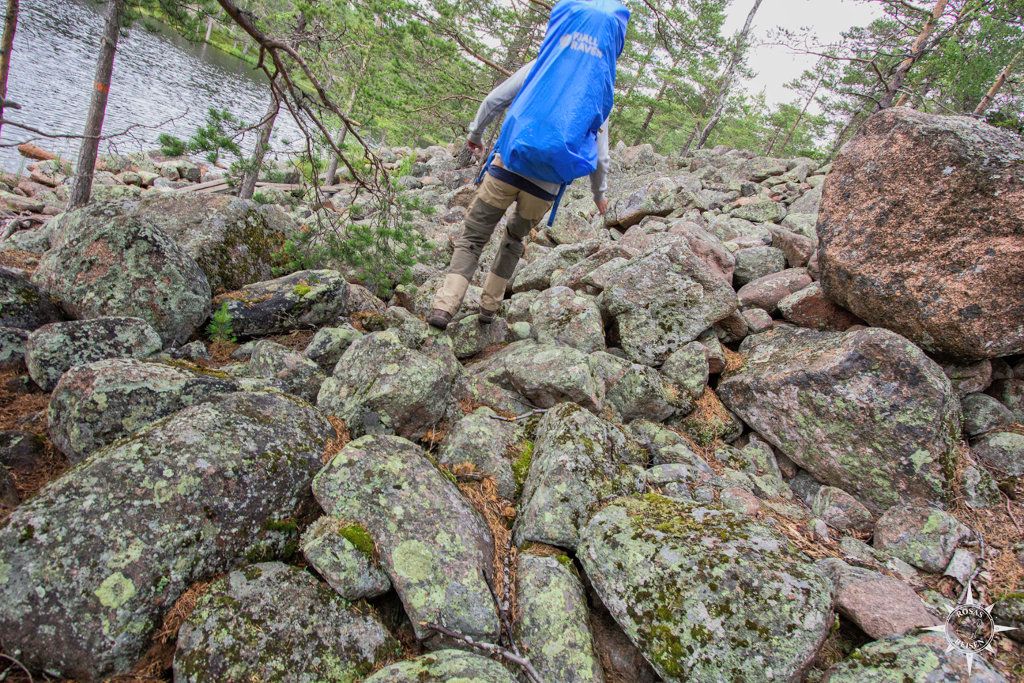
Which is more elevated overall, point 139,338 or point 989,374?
point 989,374

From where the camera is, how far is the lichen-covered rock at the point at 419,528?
110 inches

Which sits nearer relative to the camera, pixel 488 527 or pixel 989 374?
pixel 488 527

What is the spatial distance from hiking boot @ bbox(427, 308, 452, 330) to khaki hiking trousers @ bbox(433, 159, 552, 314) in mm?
48

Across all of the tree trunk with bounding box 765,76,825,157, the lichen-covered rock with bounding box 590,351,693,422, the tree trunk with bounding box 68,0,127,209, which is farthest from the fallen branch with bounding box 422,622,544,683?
the tree trunk with bounding box 765,76,825,157

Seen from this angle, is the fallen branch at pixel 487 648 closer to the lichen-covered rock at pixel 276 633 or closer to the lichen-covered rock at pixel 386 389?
the lichen-covered rock at pixel 276 633

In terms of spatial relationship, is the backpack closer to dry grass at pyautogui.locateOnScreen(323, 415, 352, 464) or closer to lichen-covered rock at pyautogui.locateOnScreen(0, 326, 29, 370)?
dry grass at pyautogui.locateOnScreen(323, 415, 352, 464)

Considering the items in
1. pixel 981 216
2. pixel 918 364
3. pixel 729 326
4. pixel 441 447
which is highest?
pixel 981 216

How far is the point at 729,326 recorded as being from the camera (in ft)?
20.4

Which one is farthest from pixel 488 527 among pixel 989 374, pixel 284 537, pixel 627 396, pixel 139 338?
pixel 989 374

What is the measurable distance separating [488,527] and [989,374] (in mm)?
5695

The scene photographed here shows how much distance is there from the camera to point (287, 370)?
445 centimetres

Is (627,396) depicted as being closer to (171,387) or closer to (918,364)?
(918,364)

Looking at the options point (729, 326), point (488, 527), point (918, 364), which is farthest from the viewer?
point (729, 326)

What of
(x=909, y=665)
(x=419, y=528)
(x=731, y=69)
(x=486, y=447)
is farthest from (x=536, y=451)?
(x=731, y=69)
